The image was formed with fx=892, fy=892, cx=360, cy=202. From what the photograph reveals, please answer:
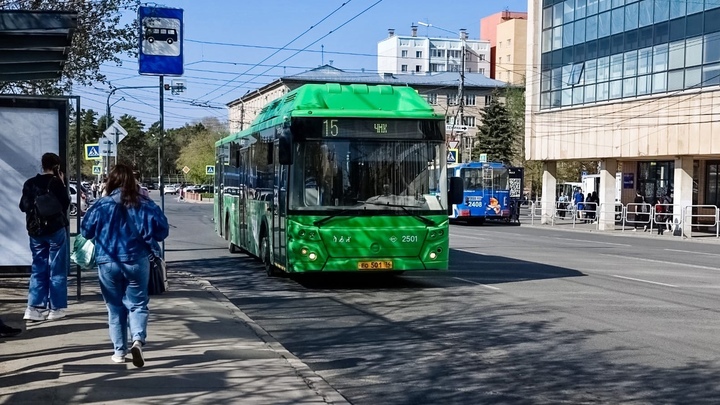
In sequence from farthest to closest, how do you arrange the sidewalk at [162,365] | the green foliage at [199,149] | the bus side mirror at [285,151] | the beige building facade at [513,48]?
the beige building facade at [513,48]
the green foliage at [199,149]
the bus side mirror at [285,151]
the sidewalk at [162,365]

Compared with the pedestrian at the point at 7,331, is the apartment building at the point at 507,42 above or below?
above

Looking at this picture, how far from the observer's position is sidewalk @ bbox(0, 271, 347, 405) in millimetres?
6801

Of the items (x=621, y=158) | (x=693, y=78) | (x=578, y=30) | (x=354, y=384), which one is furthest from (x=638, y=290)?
(x=578, y=30)

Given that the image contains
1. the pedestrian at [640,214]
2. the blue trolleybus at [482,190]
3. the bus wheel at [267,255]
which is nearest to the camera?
the bus wheel at [267,255]

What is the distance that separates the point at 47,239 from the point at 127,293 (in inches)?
109

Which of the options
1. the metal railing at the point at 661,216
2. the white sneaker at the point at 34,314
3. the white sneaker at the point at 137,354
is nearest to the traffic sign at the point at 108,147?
the white sneaker at the point at 34,314

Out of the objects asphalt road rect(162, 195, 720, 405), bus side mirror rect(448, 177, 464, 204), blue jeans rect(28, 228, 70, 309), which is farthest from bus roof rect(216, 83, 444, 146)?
blue jeans rect(28, 228, 70, 309)

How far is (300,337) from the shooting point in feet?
33.9

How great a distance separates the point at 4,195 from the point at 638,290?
10.1 m

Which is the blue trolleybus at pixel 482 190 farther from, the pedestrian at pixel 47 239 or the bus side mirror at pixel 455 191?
the pedestrian at pixel 47 239

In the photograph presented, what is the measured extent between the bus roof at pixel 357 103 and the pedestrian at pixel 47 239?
514 cm

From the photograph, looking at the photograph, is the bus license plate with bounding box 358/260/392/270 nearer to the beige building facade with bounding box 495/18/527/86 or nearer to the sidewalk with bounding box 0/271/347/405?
the sidewalk with bounding box 0/271/347/405

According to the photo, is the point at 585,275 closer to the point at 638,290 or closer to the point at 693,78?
the point at 638,290

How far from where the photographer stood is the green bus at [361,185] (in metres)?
14.2
